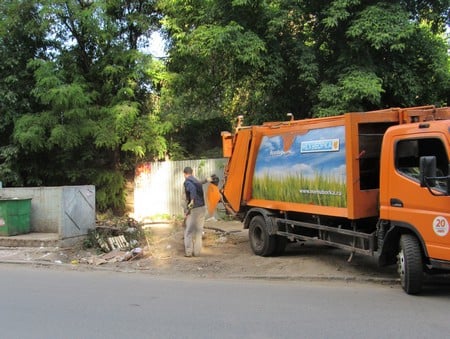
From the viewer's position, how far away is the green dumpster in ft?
43.5

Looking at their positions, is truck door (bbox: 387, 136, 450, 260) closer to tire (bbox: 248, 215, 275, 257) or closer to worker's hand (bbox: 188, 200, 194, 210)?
tire (bbox: 248, 215, 275, 257)

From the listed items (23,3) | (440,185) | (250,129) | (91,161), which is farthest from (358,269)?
(23,3)

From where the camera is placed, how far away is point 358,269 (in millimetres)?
9188

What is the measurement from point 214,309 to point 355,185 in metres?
3.16

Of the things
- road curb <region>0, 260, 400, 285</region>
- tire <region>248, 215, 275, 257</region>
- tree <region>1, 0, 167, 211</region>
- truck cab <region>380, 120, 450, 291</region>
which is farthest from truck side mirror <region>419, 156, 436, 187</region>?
tree <region>1, 0, 167, 211</region>

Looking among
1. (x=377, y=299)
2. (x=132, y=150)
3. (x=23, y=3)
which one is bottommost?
(x=377, y=299)

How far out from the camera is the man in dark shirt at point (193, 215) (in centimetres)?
1095

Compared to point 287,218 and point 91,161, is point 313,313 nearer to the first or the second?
point 287,218

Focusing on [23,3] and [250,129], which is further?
[23,3]

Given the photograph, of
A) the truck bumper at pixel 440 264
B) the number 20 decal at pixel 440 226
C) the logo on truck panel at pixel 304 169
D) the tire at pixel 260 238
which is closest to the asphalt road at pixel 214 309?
the truck bumper at pixel 440 264

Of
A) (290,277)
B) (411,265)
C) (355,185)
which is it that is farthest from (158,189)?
(411,265)

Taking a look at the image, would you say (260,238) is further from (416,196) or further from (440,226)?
(440,226)

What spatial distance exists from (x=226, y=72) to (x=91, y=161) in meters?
5.94

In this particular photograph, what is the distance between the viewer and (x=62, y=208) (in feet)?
40.5
